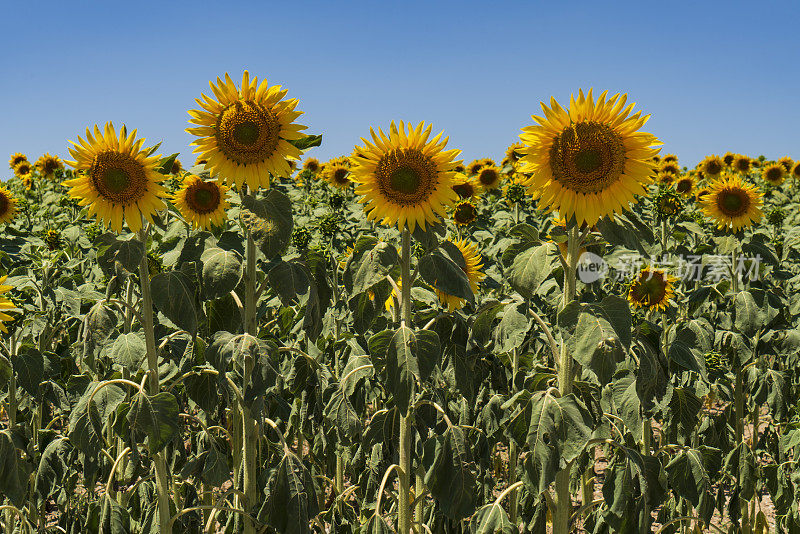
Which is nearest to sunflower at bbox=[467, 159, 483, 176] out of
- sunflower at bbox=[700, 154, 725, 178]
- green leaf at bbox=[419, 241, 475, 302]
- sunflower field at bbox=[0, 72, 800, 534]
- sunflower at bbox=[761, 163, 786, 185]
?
sunflower at bbox=[700, 154, 725, 178]

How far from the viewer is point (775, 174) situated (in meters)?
13.6

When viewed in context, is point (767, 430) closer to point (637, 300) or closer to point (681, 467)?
point (637, 300)

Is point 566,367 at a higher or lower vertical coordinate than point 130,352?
higher

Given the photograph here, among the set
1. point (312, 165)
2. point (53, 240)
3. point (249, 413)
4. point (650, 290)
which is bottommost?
point (249, 413)

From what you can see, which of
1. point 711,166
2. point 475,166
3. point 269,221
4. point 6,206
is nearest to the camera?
point 269,221

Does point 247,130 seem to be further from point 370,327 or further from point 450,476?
point 450,476

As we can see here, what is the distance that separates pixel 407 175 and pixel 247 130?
2.18 feet

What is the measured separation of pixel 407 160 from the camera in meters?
2.95

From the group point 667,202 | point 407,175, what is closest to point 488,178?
point 667,202

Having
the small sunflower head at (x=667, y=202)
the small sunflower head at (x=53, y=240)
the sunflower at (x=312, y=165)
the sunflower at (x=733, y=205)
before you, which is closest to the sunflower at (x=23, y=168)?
the sunflower at (x=312, y=165)

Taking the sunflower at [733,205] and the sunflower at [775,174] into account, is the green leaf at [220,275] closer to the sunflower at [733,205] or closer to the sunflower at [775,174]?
the sunflower at [733,205]

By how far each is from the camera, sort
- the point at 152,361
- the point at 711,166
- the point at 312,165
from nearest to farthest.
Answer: the point at 152,361 < the point at 711,166 < the point at 312,165

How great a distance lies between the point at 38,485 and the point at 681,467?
11.0ft

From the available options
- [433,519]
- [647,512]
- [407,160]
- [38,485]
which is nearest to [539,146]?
[407,160]
